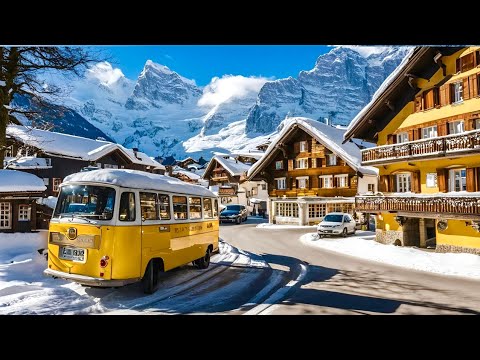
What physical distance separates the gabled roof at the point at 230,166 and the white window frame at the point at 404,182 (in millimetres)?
23861

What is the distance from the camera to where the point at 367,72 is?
551ft

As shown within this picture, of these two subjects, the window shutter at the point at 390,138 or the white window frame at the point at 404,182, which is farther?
the window shutter at the point at 390,138

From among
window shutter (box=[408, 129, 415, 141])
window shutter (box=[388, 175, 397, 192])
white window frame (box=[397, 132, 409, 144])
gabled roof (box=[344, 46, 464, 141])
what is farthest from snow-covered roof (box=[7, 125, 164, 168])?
window shutter (box=[408, 129, 415, 141])

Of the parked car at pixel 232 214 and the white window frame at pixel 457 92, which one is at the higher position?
the white window frame at pixel 457 92

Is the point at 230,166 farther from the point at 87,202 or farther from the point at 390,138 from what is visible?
the point at 87,202

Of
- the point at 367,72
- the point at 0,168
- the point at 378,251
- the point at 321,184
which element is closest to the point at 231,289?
the point at 378,251

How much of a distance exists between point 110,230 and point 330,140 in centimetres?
2229

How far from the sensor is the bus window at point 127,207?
5746 millimetres

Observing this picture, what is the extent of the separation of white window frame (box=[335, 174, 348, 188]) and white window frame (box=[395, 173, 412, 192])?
945 centimetres

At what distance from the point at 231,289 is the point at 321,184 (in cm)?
2169

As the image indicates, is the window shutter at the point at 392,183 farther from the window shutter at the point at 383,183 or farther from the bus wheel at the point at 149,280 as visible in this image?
the bus wheel at the point at 149,280

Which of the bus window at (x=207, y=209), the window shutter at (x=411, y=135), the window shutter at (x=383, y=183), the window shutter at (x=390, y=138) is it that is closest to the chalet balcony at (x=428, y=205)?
the window shutter at (x=383, y=183)

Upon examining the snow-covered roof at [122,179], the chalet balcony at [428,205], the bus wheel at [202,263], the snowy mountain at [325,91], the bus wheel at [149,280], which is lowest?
the bus wheel at [202,263]
